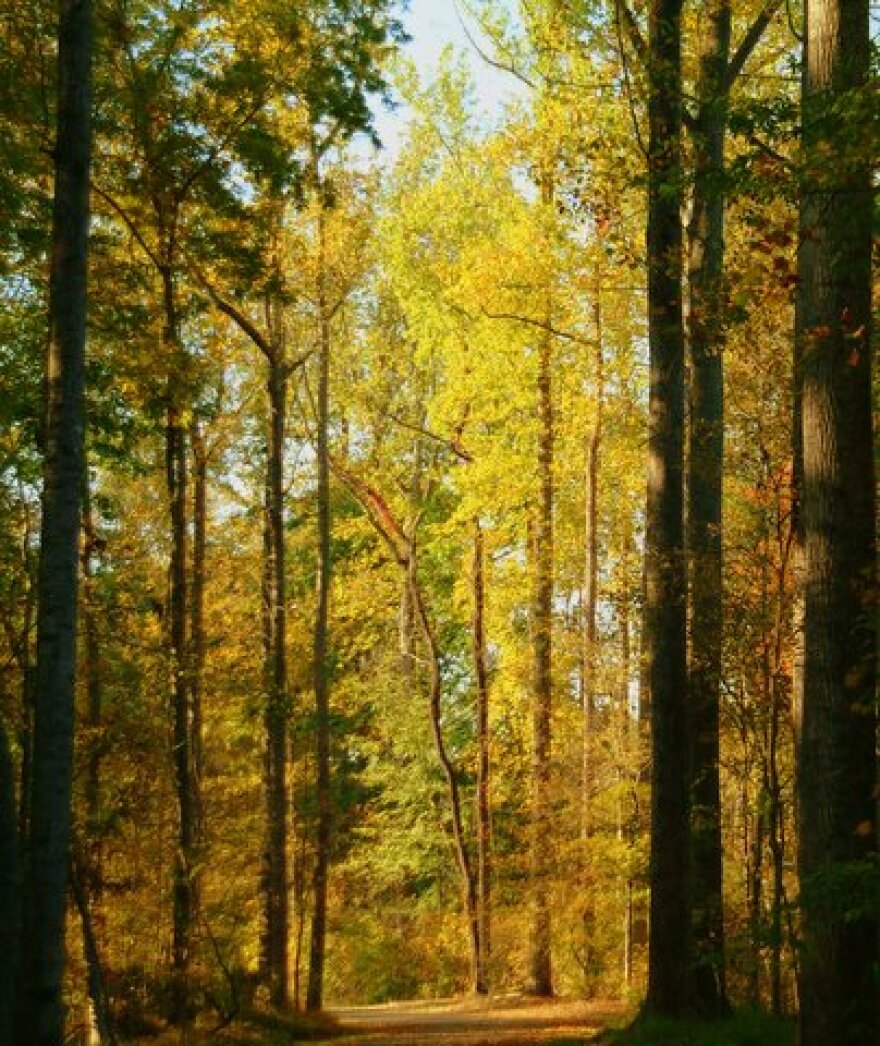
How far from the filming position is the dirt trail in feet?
40.3

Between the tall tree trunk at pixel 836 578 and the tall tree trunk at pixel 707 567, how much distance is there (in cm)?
286

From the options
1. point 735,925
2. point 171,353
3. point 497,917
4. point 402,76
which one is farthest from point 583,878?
point 402,76

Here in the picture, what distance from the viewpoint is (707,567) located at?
32.8 ft

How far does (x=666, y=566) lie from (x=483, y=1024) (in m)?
7.69

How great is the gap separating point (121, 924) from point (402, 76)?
15.4 meters

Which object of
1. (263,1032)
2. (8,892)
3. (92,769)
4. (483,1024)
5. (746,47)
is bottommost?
(483,1024)

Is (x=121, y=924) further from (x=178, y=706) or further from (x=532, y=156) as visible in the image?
(x=532, y=156)

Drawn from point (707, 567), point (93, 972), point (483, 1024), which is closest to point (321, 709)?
point (483, 1024)

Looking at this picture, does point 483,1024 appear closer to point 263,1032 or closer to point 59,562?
point 263,1032

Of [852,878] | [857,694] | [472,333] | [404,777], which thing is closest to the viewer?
[852,878]

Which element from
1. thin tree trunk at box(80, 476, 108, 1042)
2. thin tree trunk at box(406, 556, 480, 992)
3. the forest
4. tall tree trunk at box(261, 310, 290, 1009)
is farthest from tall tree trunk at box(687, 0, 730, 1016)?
thin tree trunk at box(406, 556, 480, 992)

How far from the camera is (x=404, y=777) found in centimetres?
2539

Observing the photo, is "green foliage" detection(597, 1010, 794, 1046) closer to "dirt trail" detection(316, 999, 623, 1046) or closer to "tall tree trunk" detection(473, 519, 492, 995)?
"dirt trail" detection(316, 999, 623, 1046)

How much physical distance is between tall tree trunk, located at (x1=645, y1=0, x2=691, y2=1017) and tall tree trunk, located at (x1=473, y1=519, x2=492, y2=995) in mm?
10068
